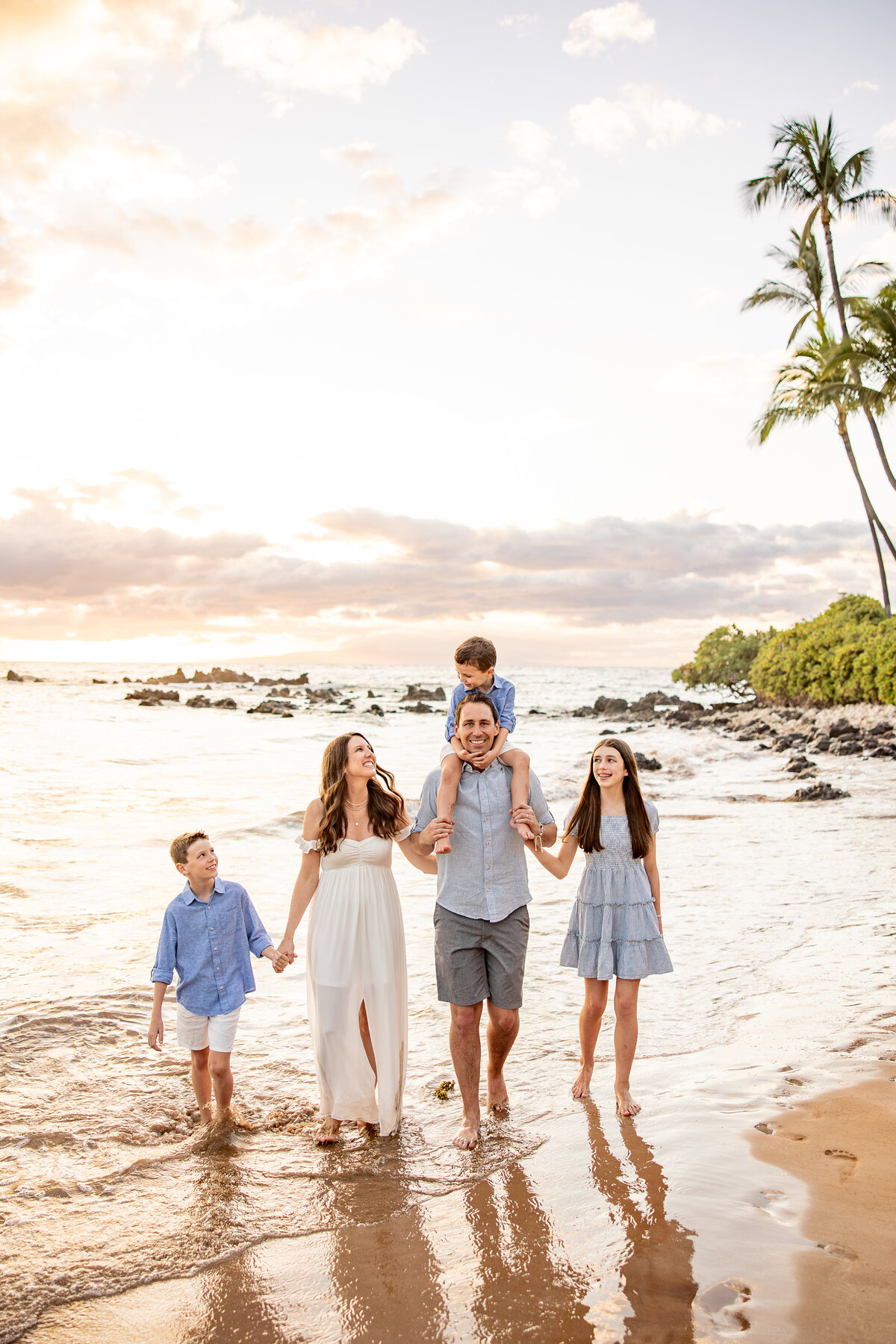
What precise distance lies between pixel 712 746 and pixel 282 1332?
19.9 m

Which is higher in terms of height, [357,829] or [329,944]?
[357,829]

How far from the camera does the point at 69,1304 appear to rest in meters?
2.99

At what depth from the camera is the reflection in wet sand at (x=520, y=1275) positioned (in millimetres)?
2729

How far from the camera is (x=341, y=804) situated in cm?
427

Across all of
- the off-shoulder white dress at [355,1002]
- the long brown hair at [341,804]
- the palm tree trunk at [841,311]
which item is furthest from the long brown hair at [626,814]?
the palm tree trunk at [841,311]

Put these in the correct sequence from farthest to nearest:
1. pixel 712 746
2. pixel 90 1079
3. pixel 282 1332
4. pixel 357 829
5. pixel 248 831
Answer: pixel 712 746, pixel 248 831, pixel 90 1079, pixel 357 829, pixel 282 1332

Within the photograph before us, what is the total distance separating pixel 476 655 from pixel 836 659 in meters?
23.2

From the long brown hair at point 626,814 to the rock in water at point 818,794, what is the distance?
9.95 m

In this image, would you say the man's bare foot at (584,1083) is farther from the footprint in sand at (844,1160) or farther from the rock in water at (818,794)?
the rock in water at (818,794)

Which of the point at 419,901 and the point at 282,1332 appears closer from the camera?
the point at 282,1332

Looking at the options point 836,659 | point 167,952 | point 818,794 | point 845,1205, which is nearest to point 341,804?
point 167,952

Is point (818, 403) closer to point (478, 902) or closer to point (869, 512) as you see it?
point (869, 512)

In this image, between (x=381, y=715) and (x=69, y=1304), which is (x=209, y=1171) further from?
(x=381, y=715)

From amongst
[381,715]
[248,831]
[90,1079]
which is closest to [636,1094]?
[90,1079]
